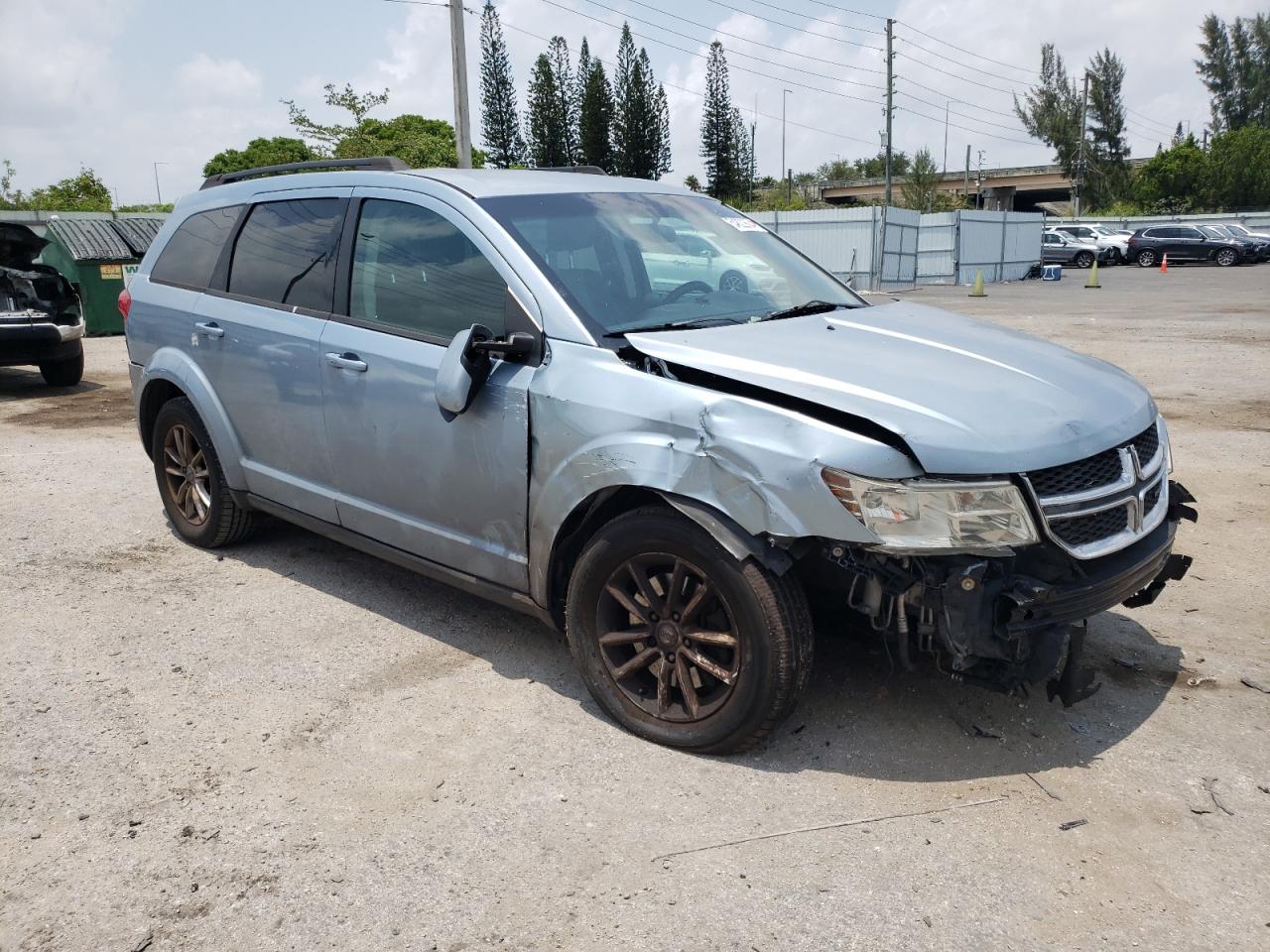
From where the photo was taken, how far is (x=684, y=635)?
3.40 m

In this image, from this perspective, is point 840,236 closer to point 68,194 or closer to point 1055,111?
point 68,194

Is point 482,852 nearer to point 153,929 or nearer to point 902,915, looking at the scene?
point 153,929

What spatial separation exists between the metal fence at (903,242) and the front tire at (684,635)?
29.1 meters

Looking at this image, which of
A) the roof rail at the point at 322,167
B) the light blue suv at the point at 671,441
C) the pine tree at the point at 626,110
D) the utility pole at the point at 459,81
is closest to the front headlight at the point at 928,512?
the light blue suv at the point at 671,441

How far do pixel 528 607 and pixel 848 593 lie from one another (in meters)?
1.21

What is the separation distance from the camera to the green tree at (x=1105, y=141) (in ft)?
296

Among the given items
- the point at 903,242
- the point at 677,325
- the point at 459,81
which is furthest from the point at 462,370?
the point at 903,242

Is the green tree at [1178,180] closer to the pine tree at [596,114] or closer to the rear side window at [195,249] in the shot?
the pine tree at [596,114]

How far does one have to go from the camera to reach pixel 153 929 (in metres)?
2.69

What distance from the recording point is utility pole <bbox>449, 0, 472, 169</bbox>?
23.5m

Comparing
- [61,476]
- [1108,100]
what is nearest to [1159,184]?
[1108,100]

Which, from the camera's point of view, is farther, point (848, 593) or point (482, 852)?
point (848, 593)

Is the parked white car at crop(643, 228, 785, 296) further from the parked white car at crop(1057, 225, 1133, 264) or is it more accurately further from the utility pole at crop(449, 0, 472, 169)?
the parked white car at crop(1057, 225, 1133, 264)

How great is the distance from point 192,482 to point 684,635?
10.9ft
